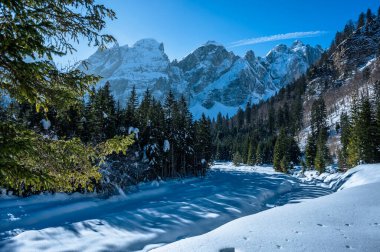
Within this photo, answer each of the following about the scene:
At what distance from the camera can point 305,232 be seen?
27.3ft

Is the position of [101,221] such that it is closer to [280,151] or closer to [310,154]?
[310,154]

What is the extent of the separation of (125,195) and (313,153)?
1961 inches

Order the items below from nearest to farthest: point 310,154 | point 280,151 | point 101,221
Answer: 1. point 101,221
2. point 310,154
3. point 280,151

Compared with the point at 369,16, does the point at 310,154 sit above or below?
below

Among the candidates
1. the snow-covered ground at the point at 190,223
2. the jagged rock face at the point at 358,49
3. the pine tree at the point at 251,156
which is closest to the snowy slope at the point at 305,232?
the snow-covered ground at the point at 190,223

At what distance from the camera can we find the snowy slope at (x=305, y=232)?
7312mm

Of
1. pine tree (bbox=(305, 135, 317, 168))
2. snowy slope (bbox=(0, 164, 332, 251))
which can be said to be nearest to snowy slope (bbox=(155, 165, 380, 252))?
snowy slope (bbox=(0, 164, 332, 251))

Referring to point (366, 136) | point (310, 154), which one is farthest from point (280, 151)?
point (366, 136)

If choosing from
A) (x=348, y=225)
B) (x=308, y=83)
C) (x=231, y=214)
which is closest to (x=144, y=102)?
(x=231, y=214)

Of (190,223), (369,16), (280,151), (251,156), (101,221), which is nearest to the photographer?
(190,223)

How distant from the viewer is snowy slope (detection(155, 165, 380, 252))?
7.31m

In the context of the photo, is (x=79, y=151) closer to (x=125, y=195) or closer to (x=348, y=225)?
(x=348, y=225)

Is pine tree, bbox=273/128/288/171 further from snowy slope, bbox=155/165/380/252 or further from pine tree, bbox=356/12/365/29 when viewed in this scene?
pine tree, bbox=356/12/365/29

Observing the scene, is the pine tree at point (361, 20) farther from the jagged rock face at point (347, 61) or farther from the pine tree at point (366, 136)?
the pine tree at point (366, 136)
